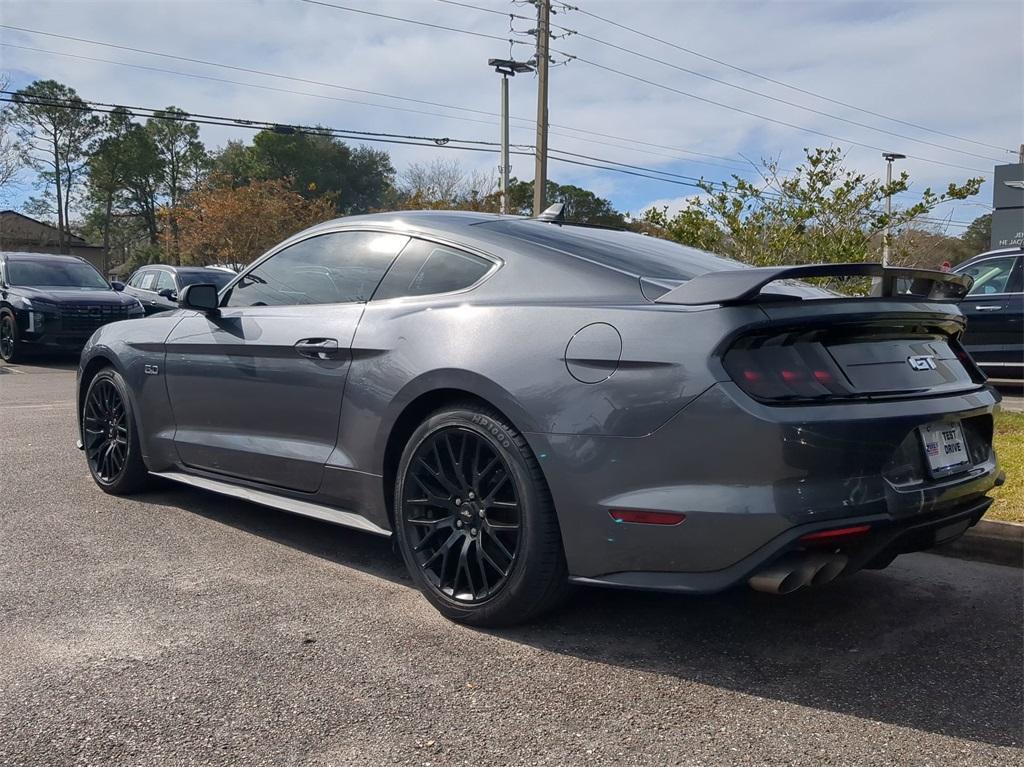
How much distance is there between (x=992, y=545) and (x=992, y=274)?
785cm

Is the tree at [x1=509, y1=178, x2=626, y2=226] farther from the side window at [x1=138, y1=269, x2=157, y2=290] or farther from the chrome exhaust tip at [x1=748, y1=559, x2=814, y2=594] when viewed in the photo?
the chrome exhaust tip at [x1=748, y1=559, x2=814, y2=594]

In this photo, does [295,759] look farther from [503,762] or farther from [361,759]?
[503,762]

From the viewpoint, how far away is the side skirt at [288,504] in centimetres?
382

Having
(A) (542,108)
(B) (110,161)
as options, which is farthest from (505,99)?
(B) (110,161)

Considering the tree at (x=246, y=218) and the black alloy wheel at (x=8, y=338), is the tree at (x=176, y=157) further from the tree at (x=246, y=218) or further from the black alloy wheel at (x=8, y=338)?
the black alloy wheel at (x=8, y=338)

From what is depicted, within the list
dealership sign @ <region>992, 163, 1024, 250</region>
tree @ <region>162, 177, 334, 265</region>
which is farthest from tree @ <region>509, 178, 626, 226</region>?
dealership sign @ <region>992, 163, 1024, 250</region>

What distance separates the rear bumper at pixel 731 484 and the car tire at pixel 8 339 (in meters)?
13.6

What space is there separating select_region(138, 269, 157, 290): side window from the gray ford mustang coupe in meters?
13.6

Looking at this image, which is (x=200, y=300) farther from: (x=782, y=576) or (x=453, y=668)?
(x=782, y=576)

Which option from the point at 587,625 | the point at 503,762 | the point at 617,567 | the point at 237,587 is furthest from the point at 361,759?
the point at 237,587

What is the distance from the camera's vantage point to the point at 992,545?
4418 mm

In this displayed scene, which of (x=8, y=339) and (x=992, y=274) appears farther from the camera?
(x=8, y=339)

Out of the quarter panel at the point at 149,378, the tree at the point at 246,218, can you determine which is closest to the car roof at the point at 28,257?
the quarter panel at the point at 149,378

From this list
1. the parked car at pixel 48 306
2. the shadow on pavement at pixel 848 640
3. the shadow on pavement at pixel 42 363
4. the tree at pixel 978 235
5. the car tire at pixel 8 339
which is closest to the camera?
the shadow on pavement at pixel 848 640
